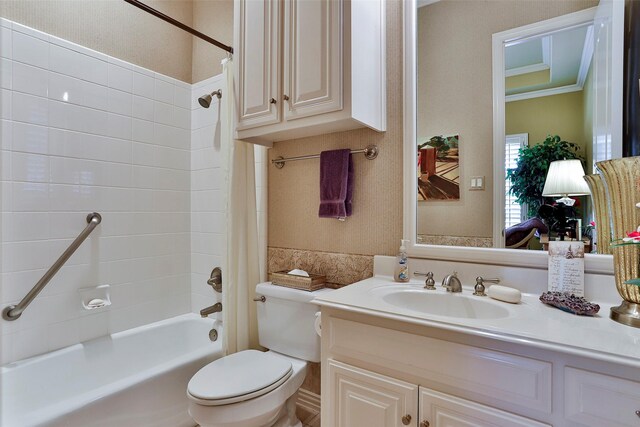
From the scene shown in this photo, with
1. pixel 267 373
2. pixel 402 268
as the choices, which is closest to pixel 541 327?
pixel 402 268

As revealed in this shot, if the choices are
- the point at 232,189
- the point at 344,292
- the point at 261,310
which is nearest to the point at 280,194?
the point at 232,189

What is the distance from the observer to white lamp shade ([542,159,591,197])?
1.14 meters

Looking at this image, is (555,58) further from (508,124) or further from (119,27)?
(119,27)

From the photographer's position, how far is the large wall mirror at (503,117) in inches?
44.5

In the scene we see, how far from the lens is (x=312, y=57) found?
1336 millimetres

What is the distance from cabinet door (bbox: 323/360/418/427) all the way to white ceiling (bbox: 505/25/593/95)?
118 cm

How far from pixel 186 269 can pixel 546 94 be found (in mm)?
2357

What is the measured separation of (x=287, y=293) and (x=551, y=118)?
132cm

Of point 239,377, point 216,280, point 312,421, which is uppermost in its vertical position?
point 216,280

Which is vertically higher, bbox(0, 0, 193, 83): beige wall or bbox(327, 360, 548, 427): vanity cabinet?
bbox(0, 0, 193, 83): beige wall

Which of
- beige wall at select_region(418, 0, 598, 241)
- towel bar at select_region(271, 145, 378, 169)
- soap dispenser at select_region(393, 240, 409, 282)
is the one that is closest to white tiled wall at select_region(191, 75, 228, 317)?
towel bar at select_region(271, 145, 378, 169)

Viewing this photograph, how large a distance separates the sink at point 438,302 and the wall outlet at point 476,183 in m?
0.45

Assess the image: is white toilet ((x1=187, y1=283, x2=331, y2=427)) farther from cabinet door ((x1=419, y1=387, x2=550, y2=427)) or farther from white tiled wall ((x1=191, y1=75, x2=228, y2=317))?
white tiled wall ((x1=191, y1=75, x2=228, y2=317))

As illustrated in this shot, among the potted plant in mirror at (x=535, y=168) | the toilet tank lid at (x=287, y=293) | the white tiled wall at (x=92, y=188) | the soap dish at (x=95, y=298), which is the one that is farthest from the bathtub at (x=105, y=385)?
the potted plant in mirror at (x=535, y=168)
